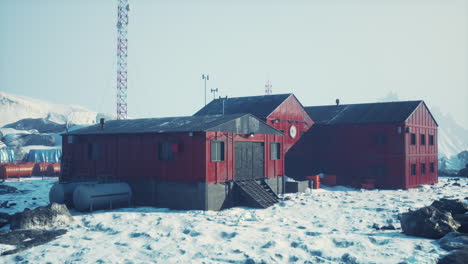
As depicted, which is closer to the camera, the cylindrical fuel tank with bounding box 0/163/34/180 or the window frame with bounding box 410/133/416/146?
the window frame with bounding box 410/133/416/146

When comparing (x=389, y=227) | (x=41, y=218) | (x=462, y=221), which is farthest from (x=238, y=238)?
(x=462, y=221)

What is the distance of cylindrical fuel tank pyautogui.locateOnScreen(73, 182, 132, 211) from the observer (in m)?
22.5

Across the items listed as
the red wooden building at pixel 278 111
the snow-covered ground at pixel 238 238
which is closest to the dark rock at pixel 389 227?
the snow-covered ground at pixel 238 238

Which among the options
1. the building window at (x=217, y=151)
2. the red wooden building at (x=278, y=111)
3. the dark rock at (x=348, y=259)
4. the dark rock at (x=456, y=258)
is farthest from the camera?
the red wooden building at (x=278, y=111)

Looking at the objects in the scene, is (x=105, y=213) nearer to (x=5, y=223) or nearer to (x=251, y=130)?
(x=5, y=223)

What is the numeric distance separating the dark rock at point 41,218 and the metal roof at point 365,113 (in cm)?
2761

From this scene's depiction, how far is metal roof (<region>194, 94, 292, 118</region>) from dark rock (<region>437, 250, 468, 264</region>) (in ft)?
80.4

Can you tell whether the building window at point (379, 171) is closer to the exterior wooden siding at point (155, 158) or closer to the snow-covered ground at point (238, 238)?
the exterior wooden siding at point (155, 158)

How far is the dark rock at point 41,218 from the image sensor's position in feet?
63.0

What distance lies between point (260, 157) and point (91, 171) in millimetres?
11387

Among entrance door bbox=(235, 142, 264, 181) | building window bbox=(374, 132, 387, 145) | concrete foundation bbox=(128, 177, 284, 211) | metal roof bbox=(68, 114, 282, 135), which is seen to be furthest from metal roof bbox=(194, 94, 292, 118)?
concrete foundation bbox=(128, 177, 284, 211)

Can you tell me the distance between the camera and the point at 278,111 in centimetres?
3869

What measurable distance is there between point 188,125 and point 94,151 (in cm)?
738

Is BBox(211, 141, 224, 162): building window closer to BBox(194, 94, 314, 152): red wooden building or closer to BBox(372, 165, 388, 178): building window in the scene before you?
BBox(194, 94, 314, 152): red wooden building
